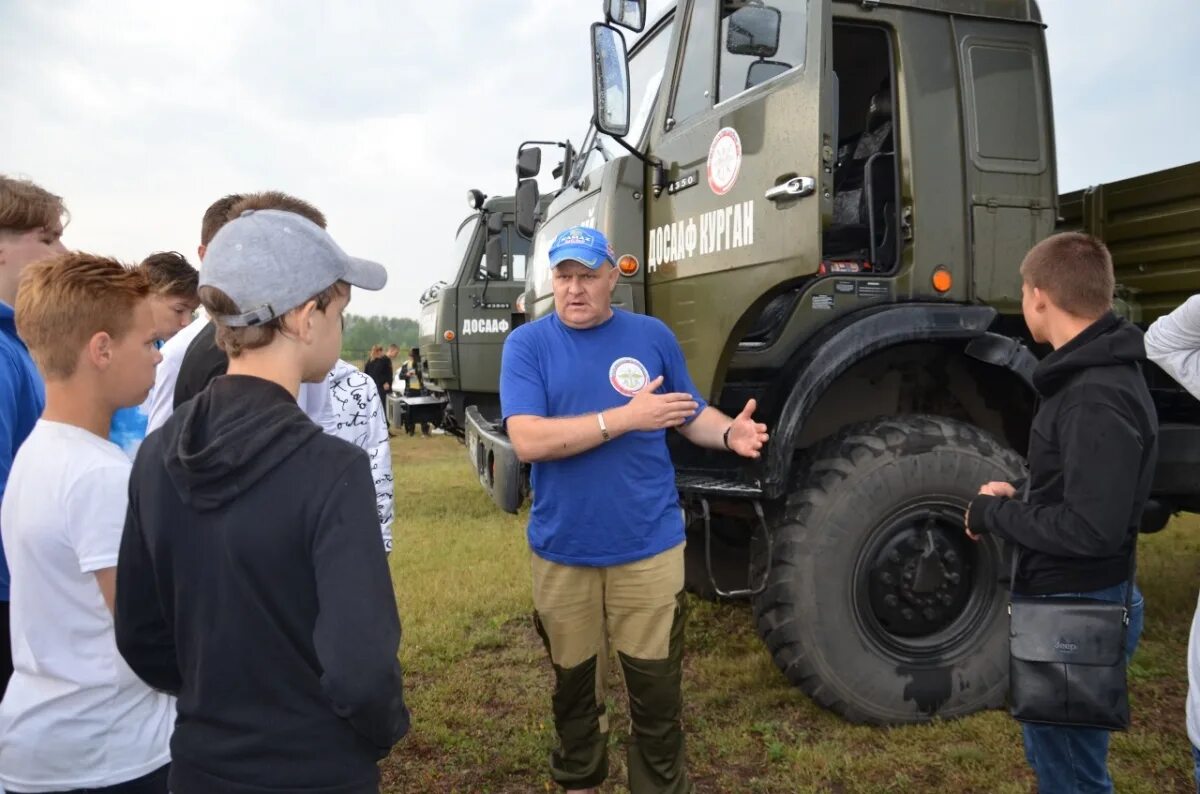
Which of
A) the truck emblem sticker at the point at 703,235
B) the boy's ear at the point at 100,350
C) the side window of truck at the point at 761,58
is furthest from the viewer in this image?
the truck emblem sticker at the point at 703,235

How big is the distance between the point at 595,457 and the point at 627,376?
27 centimetres

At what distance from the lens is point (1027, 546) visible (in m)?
2.12

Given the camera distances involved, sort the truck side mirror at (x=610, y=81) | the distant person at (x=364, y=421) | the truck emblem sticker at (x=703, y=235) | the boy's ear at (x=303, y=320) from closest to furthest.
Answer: the boy's ear at (x=303, y=320), the distant person at (x=364, y=421), the truck emblem sticker at (x=703, y=235), the truck side mirror at (x=610, y=81)

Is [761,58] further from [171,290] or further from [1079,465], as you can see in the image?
[171,290]

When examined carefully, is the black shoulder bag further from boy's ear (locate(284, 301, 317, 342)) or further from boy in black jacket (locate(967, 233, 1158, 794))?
boy's ear (locate(284, 301, 317, 342))

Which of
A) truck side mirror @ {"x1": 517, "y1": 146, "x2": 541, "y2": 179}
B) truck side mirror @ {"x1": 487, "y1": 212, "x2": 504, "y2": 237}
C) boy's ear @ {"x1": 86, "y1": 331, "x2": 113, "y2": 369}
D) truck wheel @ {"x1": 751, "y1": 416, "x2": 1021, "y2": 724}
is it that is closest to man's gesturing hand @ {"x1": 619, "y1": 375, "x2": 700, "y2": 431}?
truck wheel @ {"x1": 751, "y1": 416, "x2": 1021, "y2": 724}

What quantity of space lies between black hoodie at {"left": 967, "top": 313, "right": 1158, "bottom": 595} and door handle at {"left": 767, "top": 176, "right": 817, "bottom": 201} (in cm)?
113

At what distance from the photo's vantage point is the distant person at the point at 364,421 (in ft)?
7.80

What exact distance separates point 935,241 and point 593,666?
2061 millimetres

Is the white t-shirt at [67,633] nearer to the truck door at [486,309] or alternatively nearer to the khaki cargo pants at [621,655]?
the khaki cargo pants at [621,655]

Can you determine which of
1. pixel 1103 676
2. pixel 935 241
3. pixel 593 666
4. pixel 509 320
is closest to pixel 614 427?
pixel 593 666

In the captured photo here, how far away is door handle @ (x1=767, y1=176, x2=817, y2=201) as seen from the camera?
9.95ft

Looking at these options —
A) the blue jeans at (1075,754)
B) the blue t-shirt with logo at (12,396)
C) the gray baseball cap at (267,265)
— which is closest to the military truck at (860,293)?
the blue jeans at (1075,754)

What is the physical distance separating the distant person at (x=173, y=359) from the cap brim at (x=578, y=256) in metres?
0.91
